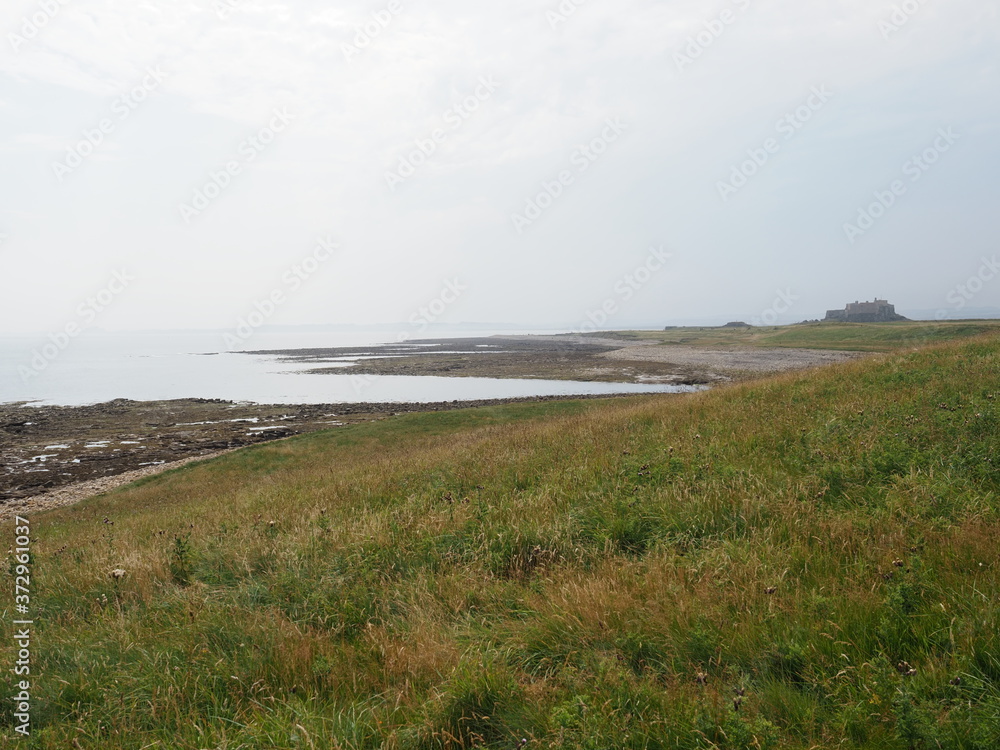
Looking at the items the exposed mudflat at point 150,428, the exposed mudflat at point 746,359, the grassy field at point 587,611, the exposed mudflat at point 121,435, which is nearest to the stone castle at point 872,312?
the exposed mudflat at point 746,359

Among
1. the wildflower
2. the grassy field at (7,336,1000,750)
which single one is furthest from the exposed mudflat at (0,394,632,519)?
the wildflower

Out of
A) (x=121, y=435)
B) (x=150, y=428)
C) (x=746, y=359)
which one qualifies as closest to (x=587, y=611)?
(x=121, y=435)

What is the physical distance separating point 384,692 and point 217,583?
358 centimetres

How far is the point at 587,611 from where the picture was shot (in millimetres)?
4281

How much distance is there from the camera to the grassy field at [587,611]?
3.21 m

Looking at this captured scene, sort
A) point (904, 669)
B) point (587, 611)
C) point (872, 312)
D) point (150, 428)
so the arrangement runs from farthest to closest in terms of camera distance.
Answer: point (872, 312), point (150, 428), point (587, 611), point (904, 669)

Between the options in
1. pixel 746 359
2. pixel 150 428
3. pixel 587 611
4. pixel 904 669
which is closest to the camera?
pixel 904 669

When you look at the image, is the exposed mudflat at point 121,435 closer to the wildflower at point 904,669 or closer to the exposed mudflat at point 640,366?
the exposed mudflat at point 640,366

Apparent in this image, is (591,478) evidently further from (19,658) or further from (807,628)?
(19,658)

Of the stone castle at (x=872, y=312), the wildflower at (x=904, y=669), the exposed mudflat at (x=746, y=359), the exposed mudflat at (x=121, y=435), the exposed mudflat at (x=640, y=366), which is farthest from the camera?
the stone castle at (x=872, y=312)

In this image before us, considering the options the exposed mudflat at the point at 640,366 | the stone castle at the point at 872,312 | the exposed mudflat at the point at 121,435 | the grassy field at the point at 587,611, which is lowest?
the exposed mudflat at the point at 121,435

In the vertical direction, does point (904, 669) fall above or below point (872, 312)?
below

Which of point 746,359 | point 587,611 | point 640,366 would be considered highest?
point 587,611

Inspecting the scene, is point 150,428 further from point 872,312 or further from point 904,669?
point 872,312
